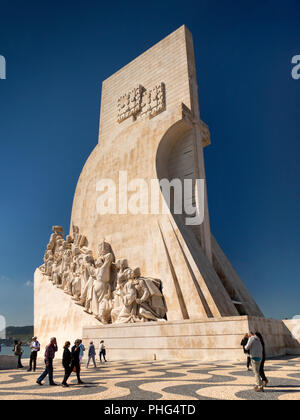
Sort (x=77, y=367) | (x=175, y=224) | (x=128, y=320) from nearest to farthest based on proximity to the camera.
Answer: (x=77, y=367)
(x=128, y=320)
(x=175, y=224)

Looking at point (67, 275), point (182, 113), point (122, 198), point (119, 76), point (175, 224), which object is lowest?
point (67, 275)

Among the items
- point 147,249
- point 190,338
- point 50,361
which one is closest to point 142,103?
point 147,249

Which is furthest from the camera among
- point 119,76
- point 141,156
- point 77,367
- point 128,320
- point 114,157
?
point 119,76

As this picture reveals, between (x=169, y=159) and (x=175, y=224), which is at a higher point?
(x=169, y=159)

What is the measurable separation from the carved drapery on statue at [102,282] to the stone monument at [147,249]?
0.03m

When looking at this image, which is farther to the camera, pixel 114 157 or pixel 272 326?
pixel 114 157

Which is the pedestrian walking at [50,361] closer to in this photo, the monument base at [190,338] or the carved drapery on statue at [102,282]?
the monument base at [190,338]

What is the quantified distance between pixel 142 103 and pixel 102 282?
680 cm

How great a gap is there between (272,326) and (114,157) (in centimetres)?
799

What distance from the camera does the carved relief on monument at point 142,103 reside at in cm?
1270

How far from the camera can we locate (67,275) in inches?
500

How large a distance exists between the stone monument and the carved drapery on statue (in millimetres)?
33
